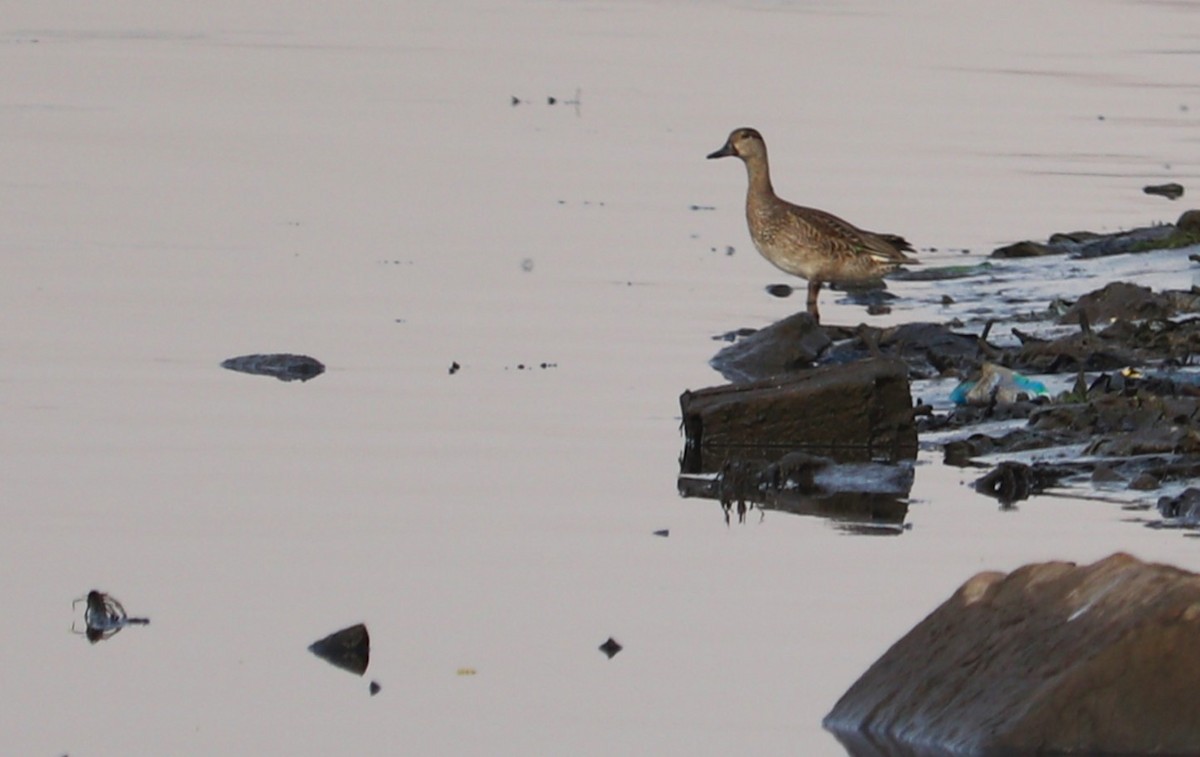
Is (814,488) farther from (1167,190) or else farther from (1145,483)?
(1167,190)

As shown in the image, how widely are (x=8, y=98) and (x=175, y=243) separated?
7.11 meters

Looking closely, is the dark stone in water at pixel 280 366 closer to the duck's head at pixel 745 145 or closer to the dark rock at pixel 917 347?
the dark rock at pixel 917 347

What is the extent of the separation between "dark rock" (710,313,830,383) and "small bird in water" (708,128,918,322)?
1071 millimetres

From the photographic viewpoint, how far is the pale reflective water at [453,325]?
7691 mm

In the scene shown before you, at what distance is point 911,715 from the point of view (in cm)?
673

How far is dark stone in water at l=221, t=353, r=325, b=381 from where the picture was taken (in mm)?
12477

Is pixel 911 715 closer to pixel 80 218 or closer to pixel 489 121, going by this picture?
pixel 80 218

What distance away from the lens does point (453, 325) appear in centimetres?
1388

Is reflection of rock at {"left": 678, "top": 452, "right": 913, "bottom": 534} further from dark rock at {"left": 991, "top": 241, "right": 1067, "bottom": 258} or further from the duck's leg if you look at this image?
dark rock at {"left": 991, "top": 241, "right": 1067, "bottom": 258}

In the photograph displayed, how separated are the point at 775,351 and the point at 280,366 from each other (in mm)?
2218

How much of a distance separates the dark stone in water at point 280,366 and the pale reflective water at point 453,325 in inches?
4.2

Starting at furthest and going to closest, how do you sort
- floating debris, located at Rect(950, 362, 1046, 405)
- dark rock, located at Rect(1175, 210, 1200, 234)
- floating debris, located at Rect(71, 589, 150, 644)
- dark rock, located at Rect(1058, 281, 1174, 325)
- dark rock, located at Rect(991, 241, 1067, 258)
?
dark rock, located at Rect(991, 241, 1067, 258)
dark rock, located at Rect(1175, 210, 1200, 234)
dark rock, located at Rect(1058, 281, 1174, 325)
floating debris, located at Rect(950, 362, 1046, 405)
floating debris, located at Rect(71, 589, 150, 644)

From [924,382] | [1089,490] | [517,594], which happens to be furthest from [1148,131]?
[517,594]

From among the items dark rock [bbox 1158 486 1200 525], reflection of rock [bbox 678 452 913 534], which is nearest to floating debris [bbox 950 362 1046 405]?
reflection of rock [bbox 678 452 913 534]
